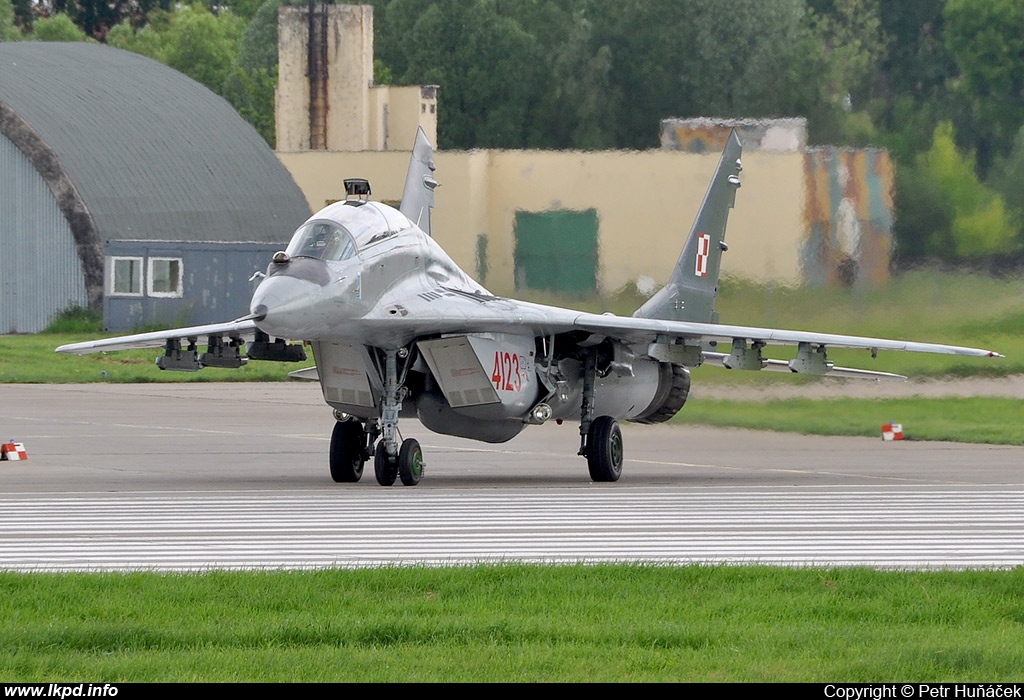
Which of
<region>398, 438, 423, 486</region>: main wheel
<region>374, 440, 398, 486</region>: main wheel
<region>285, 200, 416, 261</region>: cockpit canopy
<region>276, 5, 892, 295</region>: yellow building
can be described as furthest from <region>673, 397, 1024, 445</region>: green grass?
<region>285, 200, 416, 261</region>: cockpit canopy

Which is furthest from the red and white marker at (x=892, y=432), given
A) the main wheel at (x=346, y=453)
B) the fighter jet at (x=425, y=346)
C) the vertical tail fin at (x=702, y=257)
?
the main wheel at (x=346, y=453)

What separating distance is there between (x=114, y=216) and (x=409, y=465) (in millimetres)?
31702

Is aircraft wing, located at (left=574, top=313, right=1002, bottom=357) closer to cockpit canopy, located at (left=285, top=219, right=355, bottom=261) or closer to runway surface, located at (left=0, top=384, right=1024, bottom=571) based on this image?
runway surface, located at (left=0, top=384, right=1024, bottom=571)

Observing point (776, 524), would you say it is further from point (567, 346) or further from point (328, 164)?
point (328, 164)

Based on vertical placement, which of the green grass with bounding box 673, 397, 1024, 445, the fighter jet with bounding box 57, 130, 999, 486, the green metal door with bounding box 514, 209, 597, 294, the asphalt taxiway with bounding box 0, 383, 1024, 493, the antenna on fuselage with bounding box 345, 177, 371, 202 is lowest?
the asphalt taxiway with bounding box 0, 383, 1024, 493

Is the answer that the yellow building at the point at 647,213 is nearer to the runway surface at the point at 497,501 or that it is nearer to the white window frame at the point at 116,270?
the runway surface at the point at 497,501

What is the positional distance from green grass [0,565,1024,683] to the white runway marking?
103 cm

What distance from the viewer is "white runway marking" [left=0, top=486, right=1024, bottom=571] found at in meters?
11.8

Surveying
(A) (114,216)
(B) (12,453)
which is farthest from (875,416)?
(A) (114,216)

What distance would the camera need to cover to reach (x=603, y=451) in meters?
19.0

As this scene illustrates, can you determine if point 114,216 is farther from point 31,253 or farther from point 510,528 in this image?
point 510,528

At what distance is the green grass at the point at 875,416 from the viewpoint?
77.0 ft

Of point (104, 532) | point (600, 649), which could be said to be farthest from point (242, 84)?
point (600, 649)
